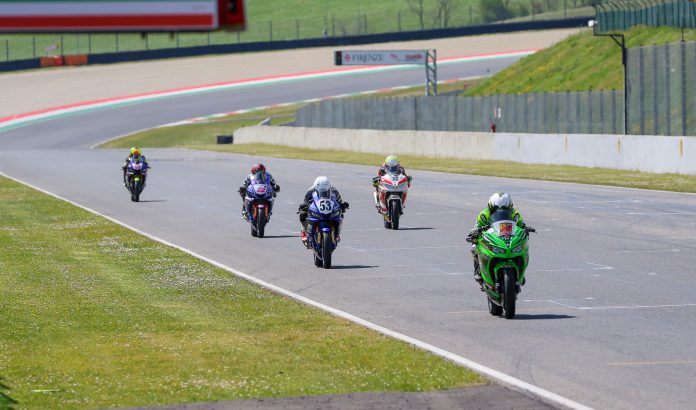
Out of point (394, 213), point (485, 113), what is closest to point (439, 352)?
point (394, 213)

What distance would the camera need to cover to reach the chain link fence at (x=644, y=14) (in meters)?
64.4

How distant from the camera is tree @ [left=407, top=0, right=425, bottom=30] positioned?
17925 cm

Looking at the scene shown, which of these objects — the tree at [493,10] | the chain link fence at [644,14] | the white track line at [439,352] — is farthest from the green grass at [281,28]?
the white track line at [439,352]

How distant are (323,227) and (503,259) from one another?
6.44 metres

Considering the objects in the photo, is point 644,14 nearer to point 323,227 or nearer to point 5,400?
point 323,227

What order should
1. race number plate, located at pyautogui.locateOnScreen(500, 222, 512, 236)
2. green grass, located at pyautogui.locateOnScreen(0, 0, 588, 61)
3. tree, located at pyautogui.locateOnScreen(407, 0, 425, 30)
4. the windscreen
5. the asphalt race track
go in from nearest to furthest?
the asphalt race track < race number plate, located at pyautogui.locateOnScreen(500, 222, 512, 236) < the windscreen < green grass, located at pyautogui.locateOnScreen(0, 0, 588, 61) < tree, located at pyautogui.locateOnScreen(407, 0, 425, 30)

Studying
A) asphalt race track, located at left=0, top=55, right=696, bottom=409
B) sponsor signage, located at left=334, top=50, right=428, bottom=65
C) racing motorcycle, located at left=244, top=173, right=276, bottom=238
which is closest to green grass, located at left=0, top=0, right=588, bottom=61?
sponsor signage, located at left=334, top=50, right=428, bottom=65

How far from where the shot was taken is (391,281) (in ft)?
66.6

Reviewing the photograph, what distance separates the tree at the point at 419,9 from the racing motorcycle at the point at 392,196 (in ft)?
488

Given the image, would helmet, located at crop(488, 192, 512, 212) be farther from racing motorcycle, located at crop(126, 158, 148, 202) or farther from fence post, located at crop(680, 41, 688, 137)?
fence post, located at crop(680, 41, 688, 137)

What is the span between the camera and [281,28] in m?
177

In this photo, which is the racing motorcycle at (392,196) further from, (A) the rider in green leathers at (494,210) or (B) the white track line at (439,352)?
Answer: (A) the rider in green leathers at (494,210)

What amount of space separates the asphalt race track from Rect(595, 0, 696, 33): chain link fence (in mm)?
18470

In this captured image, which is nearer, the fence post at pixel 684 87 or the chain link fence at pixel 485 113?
the fence post at pixel 684 87
